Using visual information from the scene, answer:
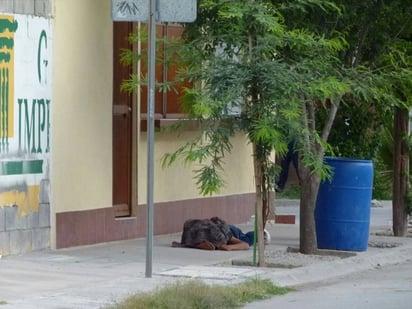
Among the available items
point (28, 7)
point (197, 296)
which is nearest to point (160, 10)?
point (28, 7)

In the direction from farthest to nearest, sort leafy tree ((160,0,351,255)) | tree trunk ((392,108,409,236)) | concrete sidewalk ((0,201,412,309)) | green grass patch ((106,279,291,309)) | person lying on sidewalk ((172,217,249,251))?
1. tree trunk ((392,108,409,236))
2. person lying on sidewalk ((172,217,249,251))
3. leafy tree ((160,0,351,255))
4. concrete sidewalk ((0,201,412,309))
5. green grass patch ((106,279,291,309))

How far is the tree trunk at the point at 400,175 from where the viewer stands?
17.2 m

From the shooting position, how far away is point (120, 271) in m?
12.5

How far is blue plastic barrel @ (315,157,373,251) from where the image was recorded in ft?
47.8

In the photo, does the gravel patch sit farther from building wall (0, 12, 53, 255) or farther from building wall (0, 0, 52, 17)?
building wall (0, 0, 52, 17)

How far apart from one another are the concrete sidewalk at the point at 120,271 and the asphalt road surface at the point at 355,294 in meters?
0.33

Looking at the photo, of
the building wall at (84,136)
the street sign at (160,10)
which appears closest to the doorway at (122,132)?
the building wall at (84,136)

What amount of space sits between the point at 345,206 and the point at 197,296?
192 inches

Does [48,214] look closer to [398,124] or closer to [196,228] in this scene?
[196,228]

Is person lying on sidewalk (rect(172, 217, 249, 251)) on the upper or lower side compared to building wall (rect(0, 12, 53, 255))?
lower

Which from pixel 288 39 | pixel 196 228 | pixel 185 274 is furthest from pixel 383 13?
pixel 185 274

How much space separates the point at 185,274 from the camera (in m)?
12.2

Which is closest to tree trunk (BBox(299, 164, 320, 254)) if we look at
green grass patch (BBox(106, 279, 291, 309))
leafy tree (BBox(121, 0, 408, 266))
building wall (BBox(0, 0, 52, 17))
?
leafy tree (BBox(121, 0, 408, 266))

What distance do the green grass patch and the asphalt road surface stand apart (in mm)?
158
